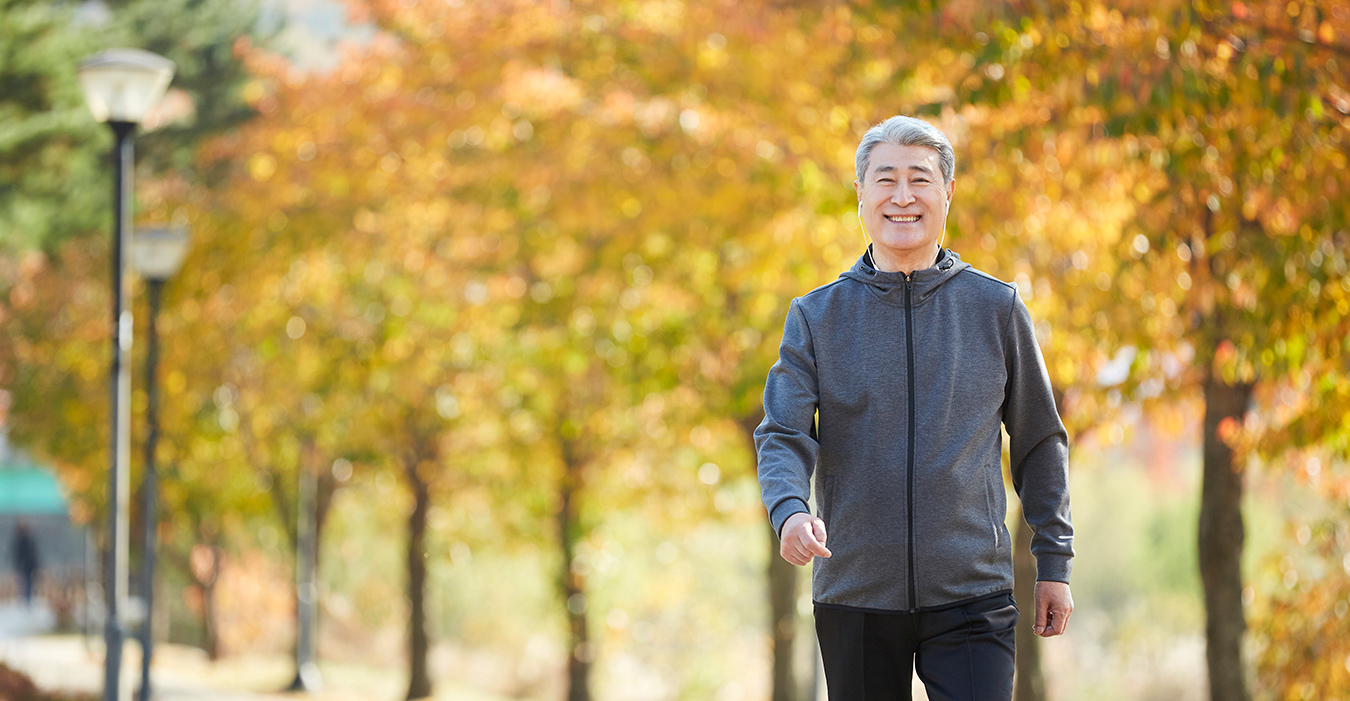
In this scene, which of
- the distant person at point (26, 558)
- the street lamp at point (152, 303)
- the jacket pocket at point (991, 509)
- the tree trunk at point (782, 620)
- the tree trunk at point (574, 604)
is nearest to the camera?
the jacket pocket at point (991, 509)

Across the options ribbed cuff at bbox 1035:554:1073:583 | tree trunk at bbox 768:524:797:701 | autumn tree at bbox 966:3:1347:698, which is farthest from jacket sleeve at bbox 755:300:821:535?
tree trunk at bbox 768:524:797:701

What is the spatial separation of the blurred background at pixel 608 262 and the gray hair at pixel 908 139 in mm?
3186

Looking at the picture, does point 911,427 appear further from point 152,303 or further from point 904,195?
point 152,303

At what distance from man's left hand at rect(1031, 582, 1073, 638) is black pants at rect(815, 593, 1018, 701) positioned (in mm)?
75

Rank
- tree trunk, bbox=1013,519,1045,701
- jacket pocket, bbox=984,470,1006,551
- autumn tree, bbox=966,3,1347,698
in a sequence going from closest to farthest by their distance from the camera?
jacket pocket, bbox=984,470,1006,551 → autumn tree, bbox=966,3,1347,698 → tree trunk, bbox=1013,519,1045,701

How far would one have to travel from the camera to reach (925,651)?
311cm

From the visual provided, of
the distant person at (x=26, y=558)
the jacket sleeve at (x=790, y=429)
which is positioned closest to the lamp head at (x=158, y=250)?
the jacket sleeve at (x=790, y=429)

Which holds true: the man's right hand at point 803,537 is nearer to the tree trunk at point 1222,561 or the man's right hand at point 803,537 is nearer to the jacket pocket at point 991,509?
the jacket pocket at point 991,509

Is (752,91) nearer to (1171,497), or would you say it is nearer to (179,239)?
(179,239)

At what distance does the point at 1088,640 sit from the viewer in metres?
47.6

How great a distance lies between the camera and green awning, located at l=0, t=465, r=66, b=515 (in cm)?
4125

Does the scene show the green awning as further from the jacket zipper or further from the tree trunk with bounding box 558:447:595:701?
the jacket zipper

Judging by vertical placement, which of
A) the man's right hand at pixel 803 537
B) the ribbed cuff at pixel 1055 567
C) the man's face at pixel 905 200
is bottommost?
the ribbed cuff at pixel 1055 567

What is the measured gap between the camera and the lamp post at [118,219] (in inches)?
388
